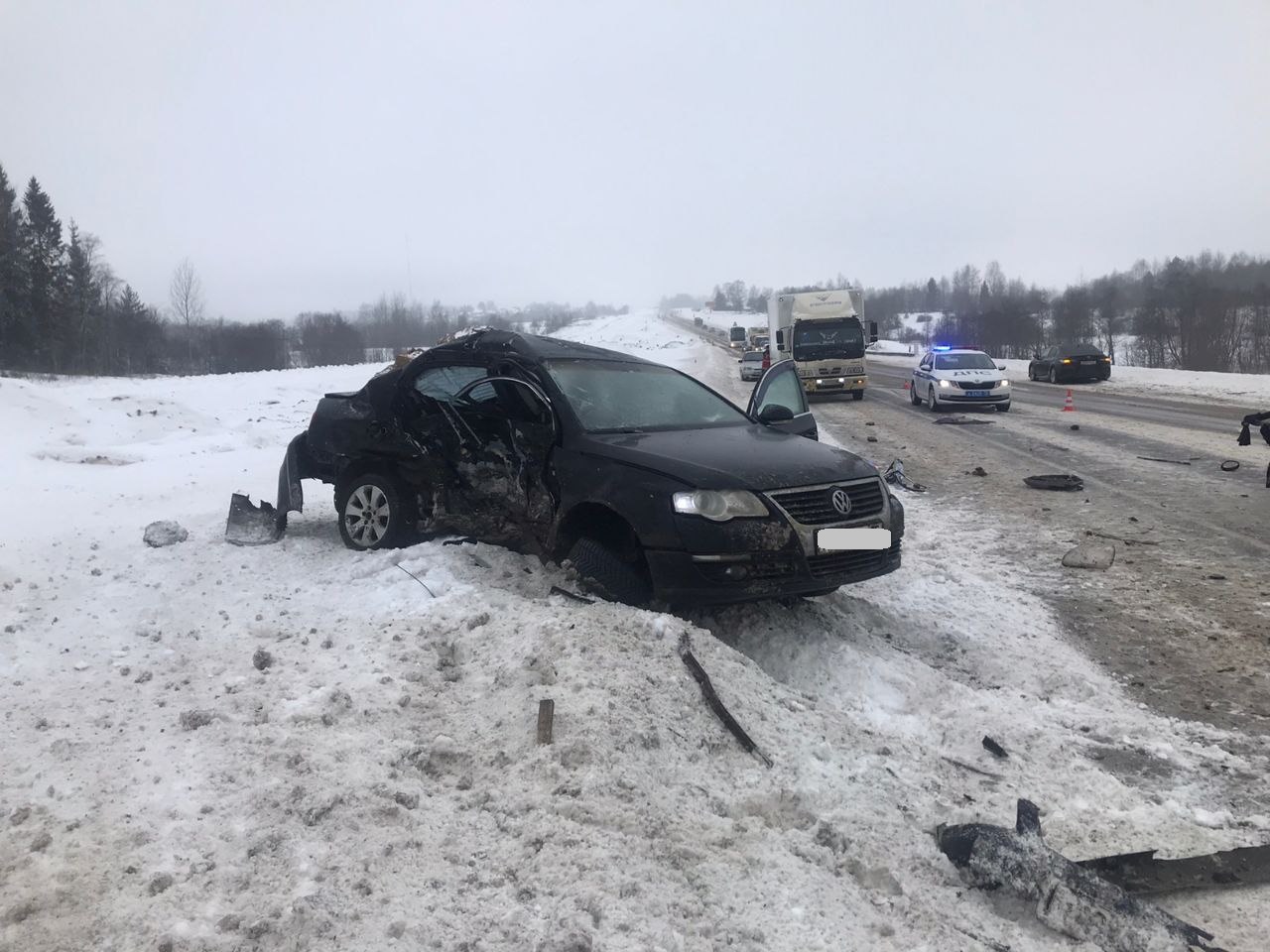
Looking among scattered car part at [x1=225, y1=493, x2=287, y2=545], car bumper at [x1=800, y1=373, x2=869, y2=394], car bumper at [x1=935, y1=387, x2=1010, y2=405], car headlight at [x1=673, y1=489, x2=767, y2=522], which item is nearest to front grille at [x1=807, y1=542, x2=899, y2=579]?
car headlight at [x1=673, y1=489, x2=767, y2=522]

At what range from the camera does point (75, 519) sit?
7062 mm

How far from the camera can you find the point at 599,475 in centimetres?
480

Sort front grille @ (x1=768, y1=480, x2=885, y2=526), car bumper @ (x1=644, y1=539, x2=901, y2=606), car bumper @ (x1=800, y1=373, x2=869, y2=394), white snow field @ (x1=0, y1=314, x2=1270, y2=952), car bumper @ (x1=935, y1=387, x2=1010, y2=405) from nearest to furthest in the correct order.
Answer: white snow field @ (x1=0, y1=314, x2=1270, y2=952)
car bumper @ (x1=644, y1=539, x2=901, y2=606)
front grille @ (x1=768, y1=480, x2=885, y2=526)
car bumper @ (x1=935, y1=387, x2=1010, y2=405)
car bumper @ (x1=800, y1=373, x2=869, y2=394)

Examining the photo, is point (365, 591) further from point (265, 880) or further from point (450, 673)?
point (265, 880)

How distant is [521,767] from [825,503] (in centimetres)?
234

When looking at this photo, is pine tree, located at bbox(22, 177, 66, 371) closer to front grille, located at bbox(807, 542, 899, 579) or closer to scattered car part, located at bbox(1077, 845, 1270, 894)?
front grille, located at bbox(807, 542, 899, 579)

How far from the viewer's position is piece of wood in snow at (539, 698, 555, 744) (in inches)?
127

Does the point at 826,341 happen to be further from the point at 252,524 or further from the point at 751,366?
the point at 252,524

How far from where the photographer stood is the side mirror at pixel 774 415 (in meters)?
6.11

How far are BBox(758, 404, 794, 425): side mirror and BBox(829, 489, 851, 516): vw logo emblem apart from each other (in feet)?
4.75

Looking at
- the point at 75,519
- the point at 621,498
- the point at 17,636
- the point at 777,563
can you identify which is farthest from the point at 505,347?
the point at 75,519

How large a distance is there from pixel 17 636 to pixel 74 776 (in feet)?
5.59

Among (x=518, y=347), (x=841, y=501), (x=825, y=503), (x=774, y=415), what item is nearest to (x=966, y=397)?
(x=774, y=415)

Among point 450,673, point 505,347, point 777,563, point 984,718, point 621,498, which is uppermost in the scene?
point 505,347
